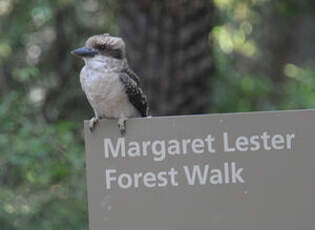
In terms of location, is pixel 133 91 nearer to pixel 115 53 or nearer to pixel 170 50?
pixel 115 53

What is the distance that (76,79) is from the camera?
7.26 m

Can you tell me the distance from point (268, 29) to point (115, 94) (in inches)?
352

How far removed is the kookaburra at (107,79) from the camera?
11.4ft

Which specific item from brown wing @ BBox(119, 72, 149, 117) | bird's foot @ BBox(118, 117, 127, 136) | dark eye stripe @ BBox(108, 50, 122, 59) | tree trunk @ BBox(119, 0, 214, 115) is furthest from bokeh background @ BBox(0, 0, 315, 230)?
bird's foot @ BBox(118, 117, 127, 136)

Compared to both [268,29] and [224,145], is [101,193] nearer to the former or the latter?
[224,145]

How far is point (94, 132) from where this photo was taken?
2789mm

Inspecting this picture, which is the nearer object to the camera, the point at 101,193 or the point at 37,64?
the point at 101,193

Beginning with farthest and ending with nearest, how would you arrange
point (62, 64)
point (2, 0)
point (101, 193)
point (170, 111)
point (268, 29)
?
point (268, 29)
point (62, 64)
point (2, 0)
point (170, 111)
point (101, 193)

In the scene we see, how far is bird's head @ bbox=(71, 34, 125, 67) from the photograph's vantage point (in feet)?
11.5

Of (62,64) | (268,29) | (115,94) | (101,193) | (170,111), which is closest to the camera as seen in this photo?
(101,193)

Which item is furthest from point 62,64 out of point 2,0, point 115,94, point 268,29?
point 268,29

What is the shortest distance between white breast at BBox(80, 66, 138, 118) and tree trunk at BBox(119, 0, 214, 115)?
2.22 metres

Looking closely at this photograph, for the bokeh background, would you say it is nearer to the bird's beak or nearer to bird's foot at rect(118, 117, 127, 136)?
the bird's beak

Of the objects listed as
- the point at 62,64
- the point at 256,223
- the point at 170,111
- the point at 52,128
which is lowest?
the point at 256,223
